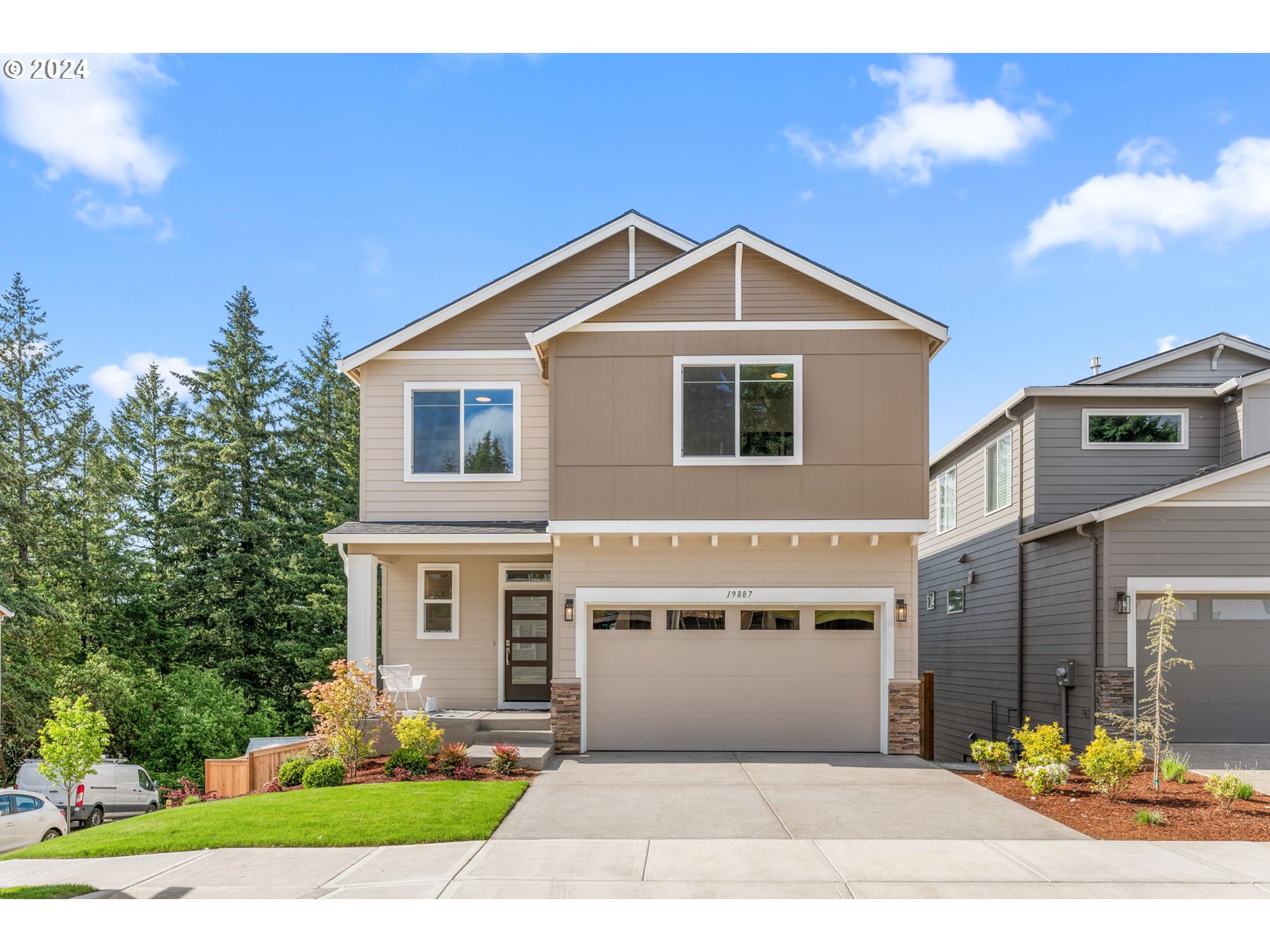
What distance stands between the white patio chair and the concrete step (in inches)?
56.4

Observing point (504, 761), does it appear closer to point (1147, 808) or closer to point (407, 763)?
point (407, 763)

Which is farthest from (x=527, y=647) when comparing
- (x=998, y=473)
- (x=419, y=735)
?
(x=998, y=473)

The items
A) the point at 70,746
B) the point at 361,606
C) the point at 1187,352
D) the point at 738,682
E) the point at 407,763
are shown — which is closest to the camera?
the point at 407,763

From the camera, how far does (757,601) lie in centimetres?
1365

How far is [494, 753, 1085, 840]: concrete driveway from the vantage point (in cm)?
886

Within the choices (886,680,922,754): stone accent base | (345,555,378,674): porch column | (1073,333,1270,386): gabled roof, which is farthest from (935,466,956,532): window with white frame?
(345,555,378,674): porch column

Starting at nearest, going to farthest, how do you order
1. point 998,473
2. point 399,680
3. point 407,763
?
1. point 407,763
2. point 399,680
3. point 998,473

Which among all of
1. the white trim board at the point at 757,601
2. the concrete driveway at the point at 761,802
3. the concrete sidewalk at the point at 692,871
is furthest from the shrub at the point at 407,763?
the concrete sidewalk at the point at 692,871

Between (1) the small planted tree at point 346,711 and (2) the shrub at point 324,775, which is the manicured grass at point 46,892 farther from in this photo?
(1) the small planted tree at point 346,711

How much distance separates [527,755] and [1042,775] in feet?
20.1

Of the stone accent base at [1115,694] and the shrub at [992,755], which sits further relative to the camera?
the stone accent base at [1115,694]

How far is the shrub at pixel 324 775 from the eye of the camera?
11461mm

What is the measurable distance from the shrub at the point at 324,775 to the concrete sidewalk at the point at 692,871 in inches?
122
